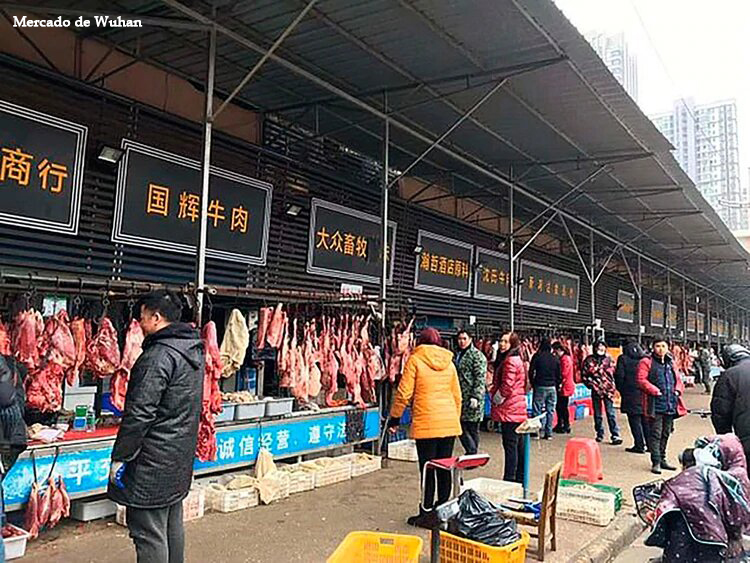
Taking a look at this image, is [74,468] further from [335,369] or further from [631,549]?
[631,549]

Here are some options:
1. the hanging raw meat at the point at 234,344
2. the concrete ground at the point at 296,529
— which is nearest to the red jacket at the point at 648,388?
the concrete ground at the point at 296,529

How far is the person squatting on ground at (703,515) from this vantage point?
400 cm

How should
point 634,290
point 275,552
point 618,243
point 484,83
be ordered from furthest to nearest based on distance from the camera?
point 634,290
point 618,243
point 484,83
point 275,552

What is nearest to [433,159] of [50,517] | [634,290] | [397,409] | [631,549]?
[397,409]

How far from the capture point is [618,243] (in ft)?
57.6

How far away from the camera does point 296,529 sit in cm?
562

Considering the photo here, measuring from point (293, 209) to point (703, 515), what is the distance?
5.86 m

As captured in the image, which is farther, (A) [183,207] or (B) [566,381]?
(B) [566,381]

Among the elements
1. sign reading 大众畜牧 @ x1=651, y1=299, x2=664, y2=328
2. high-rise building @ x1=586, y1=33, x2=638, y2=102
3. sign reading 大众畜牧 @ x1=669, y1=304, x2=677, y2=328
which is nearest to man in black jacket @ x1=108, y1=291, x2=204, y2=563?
high-rise building @ x1=586, y1=33, x2=638, y2=102

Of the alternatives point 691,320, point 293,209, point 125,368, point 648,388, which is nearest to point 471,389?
point 648,388

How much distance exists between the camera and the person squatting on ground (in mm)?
3998

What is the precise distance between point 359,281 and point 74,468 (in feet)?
16.2

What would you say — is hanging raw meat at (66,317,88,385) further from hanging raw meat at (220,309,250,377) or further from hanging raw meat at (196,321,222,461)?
hanging raw meat at (220,309,250,377)

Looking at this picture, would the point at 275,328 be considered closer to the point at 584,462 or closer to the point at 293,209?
the point at 293,209
